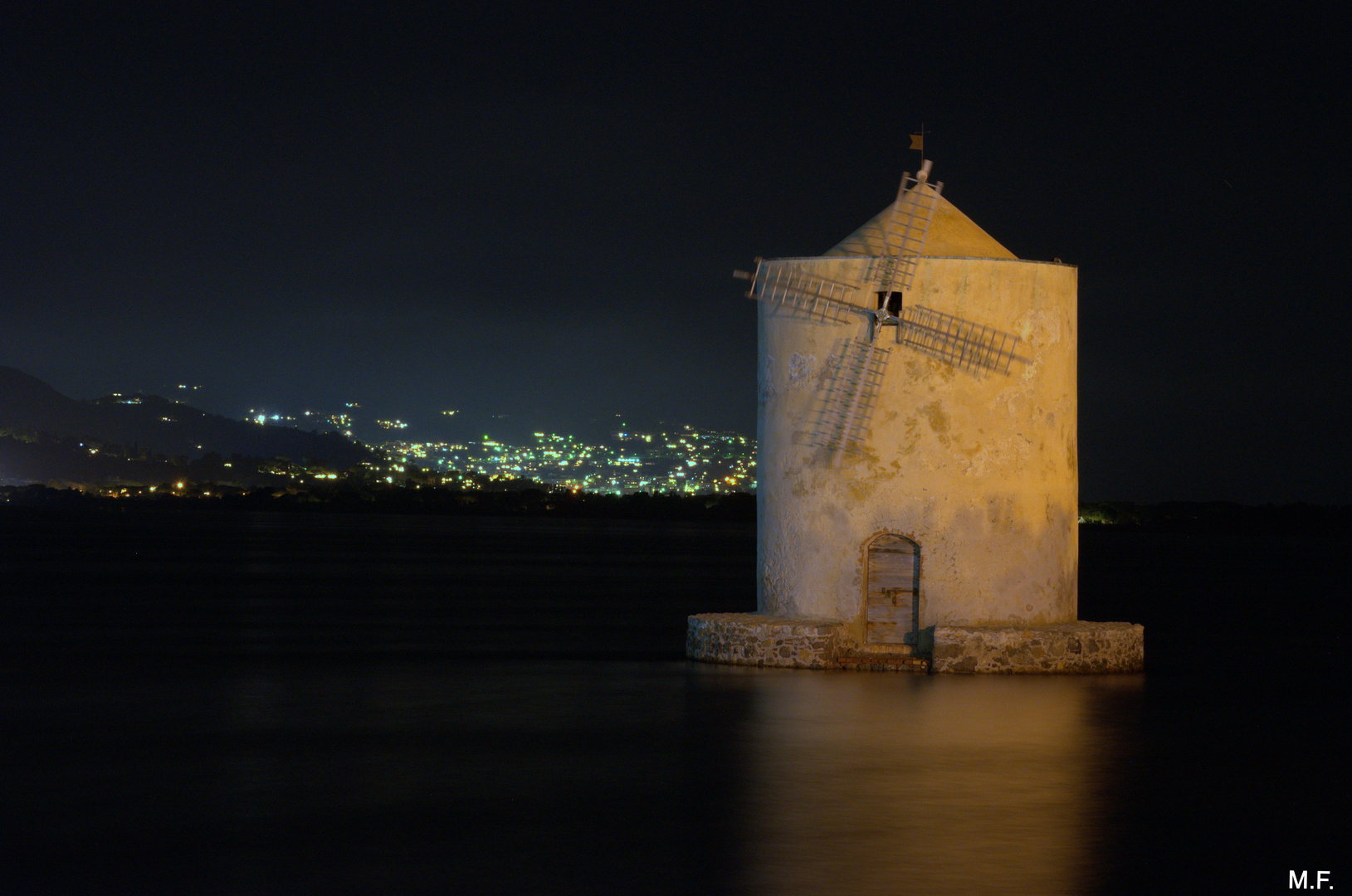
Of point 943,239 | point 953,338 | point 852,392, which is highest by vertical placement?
point 943,239

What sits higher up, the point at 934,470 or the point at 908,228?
the point at 908,228

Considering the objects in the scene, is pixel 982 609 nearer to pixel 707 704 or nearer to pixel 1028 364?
pixel 1028 364

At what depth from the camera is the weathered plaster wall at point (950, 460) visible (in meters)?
14.6

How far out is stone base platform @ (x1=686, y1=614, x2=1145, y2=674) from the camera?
1455 centimetres

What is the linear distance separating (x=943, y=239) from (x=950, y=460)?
6.60ft

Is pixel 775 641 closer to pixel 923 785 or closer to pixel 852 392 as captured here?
pixel 852 392

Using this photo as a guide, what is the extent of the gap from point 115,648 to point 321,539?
50.2 m

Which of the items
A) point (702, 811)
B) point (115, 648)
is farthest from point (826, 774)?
point (115, 648)

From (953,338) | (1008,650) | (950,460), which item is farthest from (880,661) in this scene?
(953,338)

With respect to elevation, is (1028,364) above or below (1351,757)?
above

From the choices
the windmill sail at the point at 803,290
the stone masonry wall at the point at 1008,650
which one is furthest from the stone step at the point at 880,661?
the windmill sail at the point at 803,290

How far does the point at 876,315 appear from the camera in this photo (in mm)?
14609

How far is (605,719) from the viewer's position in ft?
39.0

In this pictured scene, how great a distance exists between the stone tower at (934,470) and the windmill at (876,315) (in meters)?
0.02
